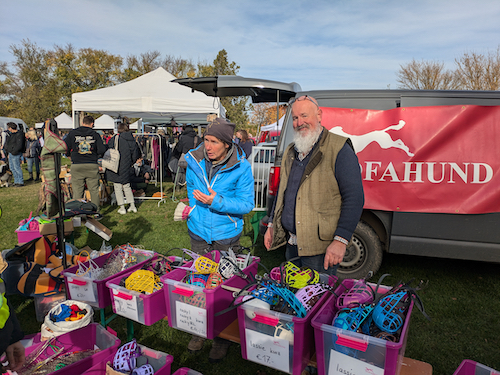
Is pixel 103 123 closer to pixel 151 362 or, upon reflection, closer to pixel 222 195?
pixel 222 195

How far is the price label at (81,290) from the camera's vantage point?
2.19 meters

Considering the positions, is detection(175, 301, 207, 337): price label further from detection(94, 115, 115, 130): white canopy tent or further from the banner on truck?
detection(94, 115, 115, 130): white canopy tent

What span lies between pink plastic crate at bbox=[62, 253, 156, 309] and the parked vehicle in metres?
2.37

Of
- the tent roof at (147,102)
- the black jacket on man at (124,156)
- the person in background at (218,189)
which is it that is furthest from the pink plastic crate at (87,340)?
the tent roof at (147,102)

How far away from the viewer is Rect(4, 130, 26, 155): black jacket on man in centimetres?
1054

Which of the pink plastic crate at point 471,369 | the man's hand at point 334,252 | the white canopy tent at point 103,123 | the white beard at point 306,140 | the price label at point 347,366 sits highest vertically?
the white canopy tent at point 103,123

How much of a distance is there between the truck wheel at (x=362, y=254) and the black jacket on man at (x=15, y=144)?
1127 cm

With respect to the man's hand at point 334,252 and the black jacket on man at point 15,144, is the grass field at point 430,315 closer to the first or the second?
the man's hand at point 334,252

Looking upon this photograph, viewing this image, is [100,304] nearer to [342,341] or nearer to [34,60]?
[342,341]

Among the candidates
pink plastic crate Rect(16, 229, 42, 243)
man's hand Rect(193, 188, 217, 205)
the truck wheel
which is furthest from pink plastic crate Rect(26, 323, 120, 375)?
the truck wheel

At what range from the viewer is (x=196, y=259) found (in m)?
1.95

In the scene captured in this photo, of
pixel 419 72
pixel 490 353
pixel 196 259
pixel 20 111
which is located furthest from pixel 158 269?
pixel 20 111

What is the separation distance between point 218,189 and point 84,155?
4.80m

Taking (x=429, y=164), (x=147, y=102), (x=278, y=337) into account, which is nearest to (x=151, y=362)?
(x=278, y=337)
